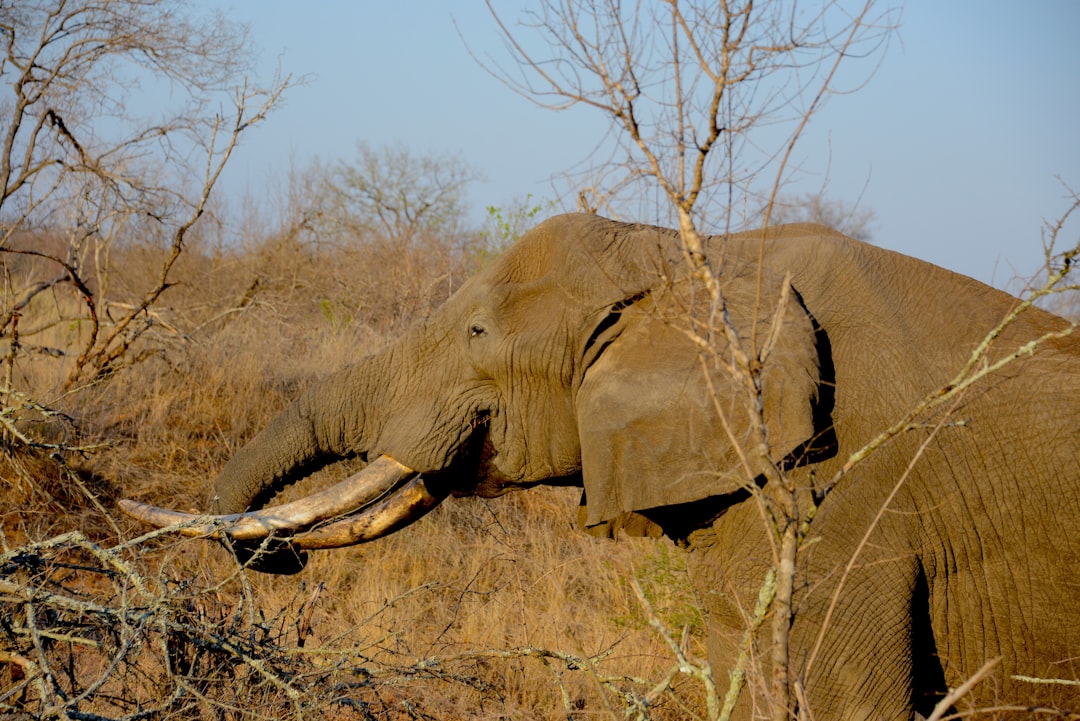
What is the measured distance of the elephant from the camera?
11.6 feet

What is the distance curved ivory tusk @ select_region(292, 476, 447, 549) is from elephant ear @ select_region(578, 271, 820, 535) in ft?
2.44

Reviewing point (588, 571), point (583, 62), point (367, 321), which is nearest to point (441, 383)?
point (583, 62)

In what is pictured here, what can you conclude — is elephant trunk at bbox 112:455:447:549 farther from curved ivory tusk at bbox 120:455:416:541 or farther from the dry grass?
the dry grass

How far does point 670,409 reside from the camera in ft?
12.3

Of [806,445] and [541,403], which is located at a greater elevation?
[541,403]

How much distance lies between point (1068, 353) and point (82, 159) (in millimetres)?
7176

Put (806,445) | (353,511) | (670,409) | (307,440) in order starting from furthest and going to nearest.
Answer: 1. (307,440)
2. (353,511)
3. (670,409)
4. (806,445)

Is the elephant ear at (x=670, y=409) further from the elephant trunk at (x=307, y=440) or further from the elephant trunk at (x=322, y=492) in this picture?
the elephant trunk at (x=307, y=440)

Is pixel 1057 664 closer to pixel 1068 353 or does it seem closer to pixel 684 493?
pixel 1068 353

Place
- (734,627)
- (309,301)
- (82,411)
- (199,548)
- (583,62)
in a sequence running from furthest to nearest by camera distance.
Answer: (309,301), (82,411), (199,548), (734,627), (583,62)

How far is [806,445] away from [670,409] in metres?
0.46

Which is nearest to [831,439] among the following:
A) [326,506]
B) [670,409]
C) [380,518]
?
[670,409]

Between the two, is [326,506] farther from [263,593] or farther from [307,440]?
[263,593]

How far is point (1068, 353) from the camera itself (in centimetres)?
367
